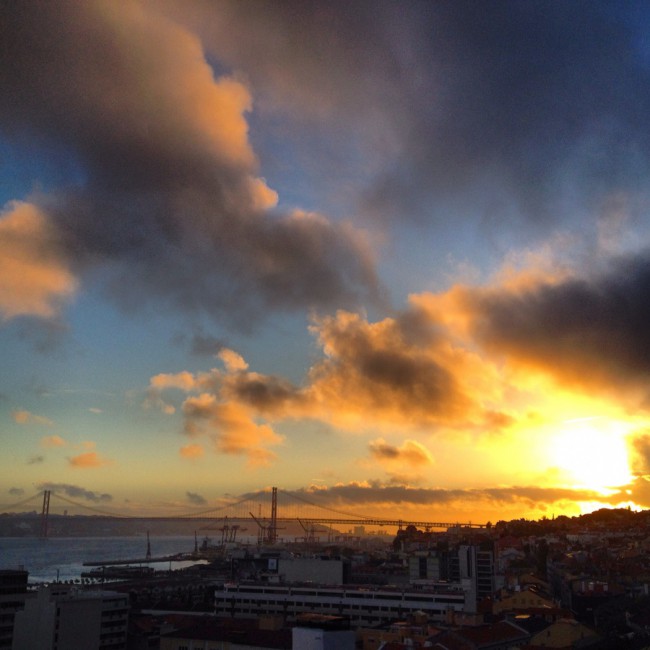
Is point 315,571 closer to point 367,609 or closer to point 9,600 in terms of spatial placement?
point 367,609

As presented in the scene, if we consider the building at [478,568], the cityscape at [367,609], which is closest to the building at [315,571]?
the cityscape at [367,609]

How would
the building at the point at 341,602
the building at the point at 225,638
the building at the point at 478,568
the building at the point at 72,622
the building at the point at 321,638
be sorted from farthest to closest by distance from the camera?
the building at the point at 478,568 → the building at the point at 341,602 → the building at the point at 72,622 → the building at the point at 225,638 → the building at the point at 321,638

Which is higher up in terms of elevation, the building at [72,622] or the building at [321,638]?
the building at [321,638]

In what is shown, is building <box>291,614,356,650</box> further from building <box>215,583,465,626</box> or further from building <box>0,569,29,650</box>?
building <box>0,569,29,650</box>

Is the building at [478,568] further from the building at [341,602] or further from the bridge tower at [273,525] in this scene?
the bridge tower at [273,525]

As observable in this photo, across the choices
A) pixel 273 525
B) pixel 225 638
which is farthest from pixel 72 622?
pixel 273 525
